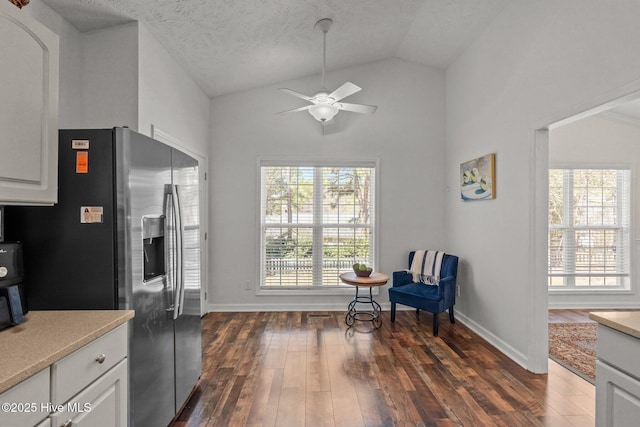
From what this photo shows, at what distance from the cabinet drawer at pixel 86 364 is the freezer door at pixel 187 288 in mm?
632

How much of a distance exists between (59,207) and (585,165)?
5972mm

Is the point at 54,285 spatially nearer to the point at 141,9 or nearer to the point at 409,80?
the point at 141,9

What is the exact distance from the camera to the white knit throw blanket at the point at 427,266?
13.3 feet

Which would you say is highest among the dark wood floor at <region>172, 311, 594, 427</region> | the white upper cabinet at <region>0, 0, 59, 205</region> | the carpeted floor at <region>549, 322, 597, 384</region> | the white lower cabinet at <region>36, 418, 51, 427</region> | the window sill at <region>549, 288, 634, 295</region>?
the white upper cabinet at <region>0, 0, 59, 205</region>

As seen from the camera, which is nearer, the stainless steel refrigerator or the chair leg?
the stainless steel refrigerator

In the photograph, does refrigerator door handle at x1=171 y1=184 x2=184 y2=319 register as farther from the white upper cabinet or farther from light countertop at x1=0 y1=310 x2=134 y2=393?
the white upper cabinet

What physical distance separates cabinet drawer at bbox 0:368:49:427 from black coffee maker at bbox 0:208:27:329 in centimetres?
44

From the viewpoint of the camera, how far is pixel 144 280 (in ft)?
5.82

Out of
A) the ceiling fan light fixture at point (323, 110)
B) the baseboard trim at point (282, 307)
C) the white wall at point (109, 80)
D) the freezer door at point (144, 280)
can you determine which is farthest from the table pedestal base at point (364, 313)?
the white wall at point (109, 80)

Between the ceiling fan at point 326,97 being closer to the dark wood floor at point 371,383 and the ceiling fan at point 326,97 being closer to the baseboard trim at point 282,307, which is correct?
the dark wood floor at point 371,383

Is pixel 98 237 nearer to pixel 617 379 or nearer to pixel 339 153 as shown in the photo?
pixel 617 379

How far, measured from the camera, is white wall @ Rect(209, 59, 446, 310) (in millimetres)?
→ 4469

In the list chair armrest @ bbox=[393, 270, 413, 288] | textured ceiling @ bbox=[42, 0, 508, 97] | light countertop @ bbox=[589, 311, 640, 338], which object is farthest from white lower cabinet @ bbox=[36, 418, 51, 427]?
chair armrest @ bbox=[393, 270, 413, 288]

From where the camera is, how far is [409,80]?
4.56 m
